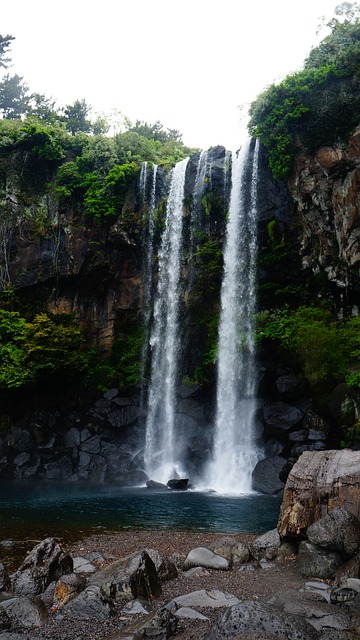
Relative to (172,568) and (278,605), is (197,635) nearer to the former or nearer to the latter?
(278,605)

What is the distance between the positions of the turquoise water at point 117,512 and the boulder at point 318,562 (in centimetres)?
361

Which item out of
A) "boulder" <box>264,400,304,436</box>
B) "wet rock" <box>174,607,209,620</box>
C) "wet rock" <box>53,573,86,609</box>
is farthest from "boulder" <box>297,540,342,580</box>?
"boulder" <box>264,400,304,436</box>

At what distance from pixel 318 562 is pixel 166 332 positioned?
17.2 metres

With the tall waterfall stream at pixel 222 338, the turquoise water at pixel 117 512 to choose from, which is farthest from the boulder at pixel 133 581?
the tall waterfall stream at pixel 222 338

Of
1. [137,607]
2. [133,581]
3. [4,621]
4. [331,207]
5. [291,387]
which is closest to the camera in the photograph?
[4,621]

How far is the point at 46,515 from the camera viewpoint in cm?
1279

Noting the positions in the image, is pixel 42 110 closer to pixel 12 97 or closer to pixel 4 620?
pixel 12 97

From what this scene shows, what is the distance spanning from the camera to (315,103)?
20.5 metres

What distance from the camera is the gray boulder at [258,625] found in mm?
4750

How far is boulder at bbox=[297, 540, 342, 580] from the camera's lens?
272 inches

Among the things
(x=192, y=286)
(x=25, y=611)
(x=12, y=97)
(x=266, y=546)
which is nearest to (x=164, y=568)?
(x=25, y=611)

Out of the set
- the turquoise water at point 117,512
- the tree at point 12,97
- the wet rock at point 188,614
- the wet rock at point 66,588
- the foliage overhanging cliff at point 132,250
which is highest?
the tree at point 12,97

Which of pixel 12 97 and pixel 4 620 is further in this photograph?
pixel 12 97

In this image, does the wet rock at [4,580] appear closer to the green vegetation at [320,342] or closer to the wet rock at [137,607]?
the wet rock at [137,607]
